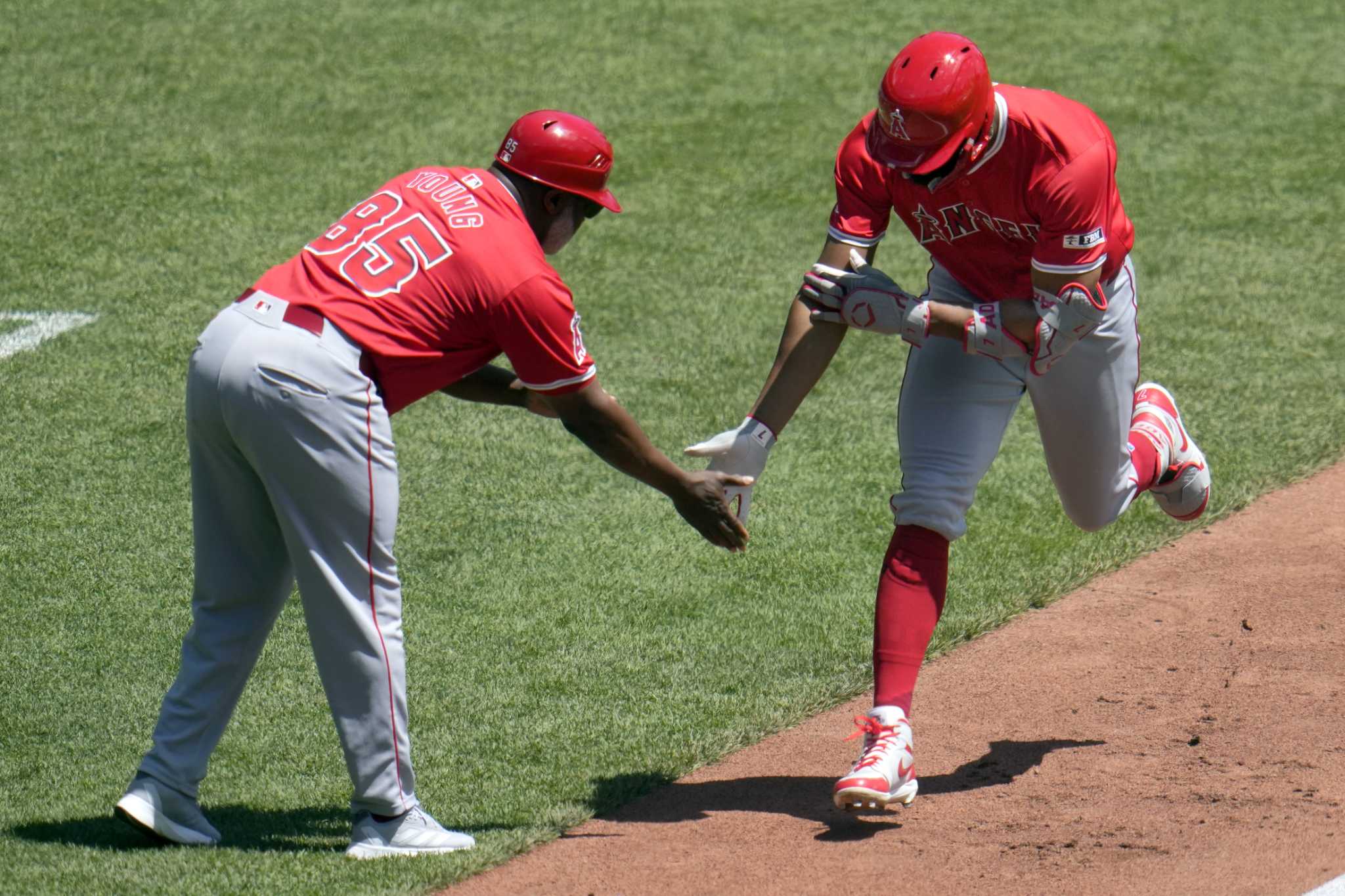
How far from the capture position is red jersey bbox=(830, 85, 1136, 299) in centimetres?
393

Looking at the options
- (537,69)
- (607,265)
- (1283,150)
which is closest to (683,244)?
(607,265)

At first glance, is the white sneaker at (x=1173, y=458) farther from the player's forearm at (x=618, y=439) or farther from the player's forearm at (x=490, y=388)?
the player's forearm at (x=490, y=388)

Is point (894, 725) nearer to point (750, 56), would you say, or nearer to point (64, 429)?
point (64, 429)

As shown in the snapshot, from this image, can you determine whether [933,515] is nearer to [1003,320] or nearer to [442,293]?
[1003,320]

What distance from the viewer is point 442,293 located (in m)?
3.66

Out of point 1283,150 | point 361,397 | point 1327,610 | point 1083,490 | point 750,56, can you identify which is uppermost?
point 750,56

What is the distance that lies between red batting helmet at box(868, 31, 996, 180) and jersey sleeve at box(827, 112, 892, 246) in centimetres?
27

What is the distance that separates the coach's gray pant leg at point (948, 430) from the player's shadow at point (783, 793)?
25.3 inches

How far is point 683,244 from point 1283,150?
13.4 ft

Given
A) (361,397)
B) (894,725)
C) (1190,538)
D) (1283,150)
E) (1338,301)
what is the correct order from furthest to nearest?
(1283,150)
(1338,301)
(1190,538)
(894,725)
(361,397)

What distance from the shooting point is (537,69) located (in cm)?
1102

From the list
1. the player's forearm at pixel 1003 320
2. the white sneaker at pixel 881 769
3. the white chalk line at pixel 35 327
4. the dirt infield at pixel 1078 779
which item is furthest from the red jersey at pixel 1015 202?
the white chalk line at pixel 35 327

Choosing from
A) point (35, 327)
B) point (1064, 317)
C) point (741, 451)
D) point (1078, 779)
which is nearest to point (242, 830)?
point (741, 451)

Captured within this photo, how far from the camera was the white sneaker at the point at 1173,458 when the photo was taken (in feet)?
16.7
